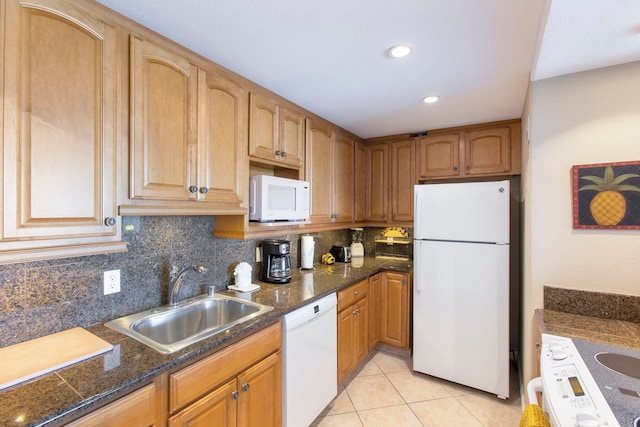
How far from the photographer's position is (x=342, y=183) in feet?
9.90

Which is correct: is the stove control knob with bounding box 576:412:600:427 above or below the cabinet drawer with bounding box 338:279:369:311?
above

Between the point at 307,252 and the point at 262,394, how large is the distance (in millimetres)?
1335

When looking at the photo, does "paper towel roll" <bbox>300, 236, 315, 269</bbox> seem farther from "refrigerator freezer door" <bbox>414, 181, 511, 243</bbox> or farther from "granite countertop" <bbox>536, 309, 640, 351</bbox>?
"granite countertop" <bbox>536, 309, 640, 351</bbox>

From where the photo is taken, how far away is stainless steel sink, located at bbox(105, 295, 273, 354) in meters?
1.35

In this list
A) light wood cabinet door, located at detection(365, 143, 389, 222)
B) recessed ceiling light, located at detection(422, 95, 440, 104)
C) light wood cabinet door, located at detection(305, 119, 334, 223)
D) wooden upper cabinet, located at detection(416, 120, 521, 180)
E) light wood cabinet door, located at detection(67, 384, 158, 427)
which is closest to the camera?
light wood cabinet door, located at detection(67, 384, 158, 427)

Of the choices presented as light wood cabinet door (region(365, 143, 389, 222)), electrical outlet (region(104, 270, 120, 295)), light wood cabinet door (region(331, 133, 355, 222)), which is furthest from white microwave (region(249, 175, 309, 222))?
light wood cabinet door (region(365, 143, 389, 222))

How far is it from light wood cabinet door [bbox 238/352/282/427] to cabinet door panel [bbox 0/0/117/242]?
93 centimetres

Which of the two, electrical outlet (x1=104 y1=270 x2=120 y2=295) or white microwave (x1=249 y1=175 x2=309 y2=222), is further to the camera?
white microwave (x1=249 y1=175 x2=309 y2=222)

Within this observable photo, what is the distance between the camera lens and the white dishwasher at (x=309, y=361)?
167 cm

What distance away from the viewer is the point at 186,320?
5.54 ft

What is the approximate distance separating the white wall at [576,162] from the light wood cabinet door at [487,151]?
1069 mm

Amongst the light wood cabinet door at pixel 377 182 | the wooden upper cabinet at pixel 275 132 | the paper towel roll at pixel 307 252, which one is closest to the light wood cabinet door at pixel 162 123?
the wooden upper cabinet at pixel 275 132

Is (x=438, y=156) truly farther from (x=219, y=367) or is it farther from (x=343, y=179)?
(x=219, y=367)

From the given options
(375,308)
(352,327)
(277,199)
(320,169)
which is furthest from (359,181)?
(352,327)
